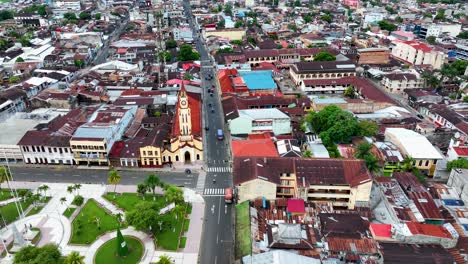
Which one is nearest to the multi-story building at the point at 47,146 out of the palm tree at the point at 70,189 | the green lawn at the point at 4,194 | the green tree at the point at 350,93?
the green lawn at the point at 4,194

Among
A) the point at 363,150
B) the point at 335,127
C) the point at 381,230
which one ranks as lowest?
the point at 381,230

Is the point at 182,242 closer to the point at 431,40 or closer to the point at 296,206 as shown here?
the point at 296,206

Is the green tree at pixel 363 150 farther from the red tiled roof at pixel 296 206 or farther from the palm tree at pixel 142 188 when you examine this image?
the palm tree at pixel 142 188

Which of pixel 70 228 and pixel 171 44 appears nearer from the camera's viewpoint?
pixel 70 228

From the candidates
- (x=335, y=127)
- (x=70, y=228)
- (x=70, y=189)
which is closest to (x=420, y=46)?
(x=335, y=127)

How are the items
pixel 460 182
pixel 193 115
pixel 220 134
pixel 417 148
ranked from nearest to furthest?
pixel 460 182, pixel 417 148, pixel 220 134, pixel 193 115

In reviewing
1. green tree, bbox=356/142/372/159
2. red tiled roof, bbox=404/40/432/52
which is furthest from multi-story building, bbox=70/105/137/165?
red tiled roof, bbox=404/40/432/52

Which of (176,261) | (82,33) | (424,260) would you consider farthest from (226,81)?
(82,33)

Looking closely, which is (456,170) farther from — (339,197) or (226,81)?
(226,81)
